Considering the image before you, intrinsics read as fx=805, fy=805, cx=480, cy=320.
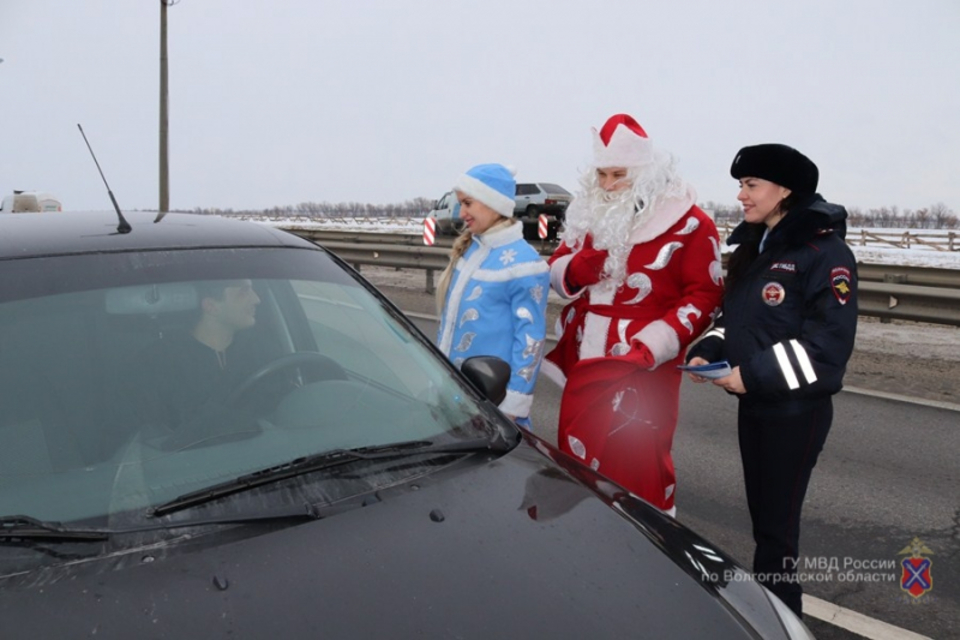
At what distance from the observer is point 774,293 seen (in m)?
2.81

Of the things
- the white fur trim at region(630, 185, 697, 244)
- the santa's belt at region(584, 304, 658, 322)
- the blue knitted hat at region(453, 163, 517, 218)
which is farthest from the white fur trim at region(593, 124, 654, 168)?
the santa's belt at region(584, 304, 658, 322)

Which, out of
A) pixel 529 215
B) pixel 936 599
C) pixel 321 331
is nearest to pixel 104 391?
pixel 321 331

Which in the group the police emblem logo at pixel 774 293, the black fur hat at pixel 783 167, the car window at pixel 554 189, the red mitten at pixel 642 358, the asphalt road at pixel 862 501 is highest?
the black fur hat at pixel 783 167

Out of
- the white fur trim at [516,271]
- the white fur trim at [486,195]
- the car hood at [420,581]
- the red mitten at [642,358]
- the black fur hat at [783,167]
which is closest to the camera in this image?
the car hood at [420,581]

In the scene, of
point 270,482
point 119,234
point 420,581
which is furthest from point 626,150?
point 420,581

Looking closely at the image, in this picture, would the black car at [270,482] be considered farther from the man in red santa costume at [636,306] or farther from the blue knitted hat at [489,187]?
the blue knitted hat at [489,187]

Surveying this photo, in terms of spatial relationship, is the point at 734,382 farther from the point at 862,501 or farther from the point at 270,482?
the point at 862,501

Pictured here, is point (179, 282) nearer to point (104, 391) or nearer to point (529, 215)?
point (104, 391)

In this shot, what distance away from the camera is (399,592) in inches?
61.5

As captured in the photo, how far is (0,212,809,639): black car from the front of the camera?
152 cm

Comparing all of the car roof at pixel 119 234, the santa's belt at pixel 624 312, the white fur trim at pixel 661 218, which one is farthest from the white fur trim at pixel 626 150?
the car roof at pixel 119 234

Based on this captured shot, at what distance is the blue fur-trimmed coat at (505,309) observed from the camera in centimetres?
341

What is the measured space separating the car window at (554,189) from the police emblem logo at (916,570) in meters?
23.4

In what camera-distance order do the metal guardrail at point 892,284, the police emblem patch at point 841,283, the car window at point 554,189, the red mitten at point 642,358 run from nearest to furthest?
the police emblem patch at point 841,283 < the red mitten at point 642,358 < the metal guardrail at point 892,284 < the car window at point 554,189
